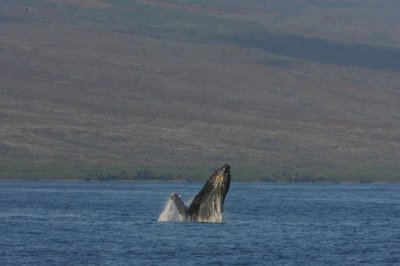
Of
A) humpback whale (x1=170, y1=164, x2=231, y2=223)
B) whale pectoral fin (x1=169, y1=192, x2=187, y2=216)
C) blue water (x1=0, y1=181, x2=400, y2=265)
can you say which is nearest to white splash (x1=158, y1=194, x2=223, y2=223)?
humpback whale (x1=170, y1=164, x2=231, y2=223)

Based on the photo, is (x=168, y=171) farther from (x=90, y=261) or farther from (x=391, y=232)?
(x=90, y=261)

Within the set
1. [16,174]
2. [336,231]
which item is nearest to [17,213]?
[336,231]

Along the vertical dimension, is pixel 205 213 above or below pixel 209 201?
below

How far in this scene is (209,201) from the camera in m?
64.9

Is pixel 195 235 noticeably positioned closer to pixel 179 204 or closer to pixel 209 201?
pixel 209 201

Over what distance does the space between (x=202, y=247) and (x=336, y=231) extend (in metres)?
12.7

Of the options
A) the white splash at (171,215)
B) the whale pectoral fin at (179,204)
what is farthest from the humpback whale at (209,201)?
the white splash at (171,215)

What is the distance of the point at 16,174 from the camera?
517 ft

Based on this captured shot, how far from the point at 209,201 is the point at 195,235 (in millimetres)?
3145

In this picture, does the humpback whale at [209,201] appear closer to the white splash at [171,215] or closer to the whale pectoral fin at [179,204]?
the whale pectoral fin at [179,204]

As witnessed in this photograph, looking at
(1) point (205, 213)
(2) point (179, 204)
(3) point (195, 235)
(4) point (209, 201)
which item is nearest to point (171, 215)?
(2) point (179, 204)

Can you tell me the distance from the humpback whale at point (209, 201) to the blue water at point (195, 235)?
0.71m

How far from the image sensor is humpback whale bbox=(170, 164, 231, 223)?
208 ft

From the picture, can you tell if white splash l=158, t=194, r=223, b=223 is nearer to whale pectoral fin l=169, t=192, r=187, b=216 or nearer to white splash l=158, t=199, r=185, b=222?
white splash l=158, t=199, r=185, b=222
